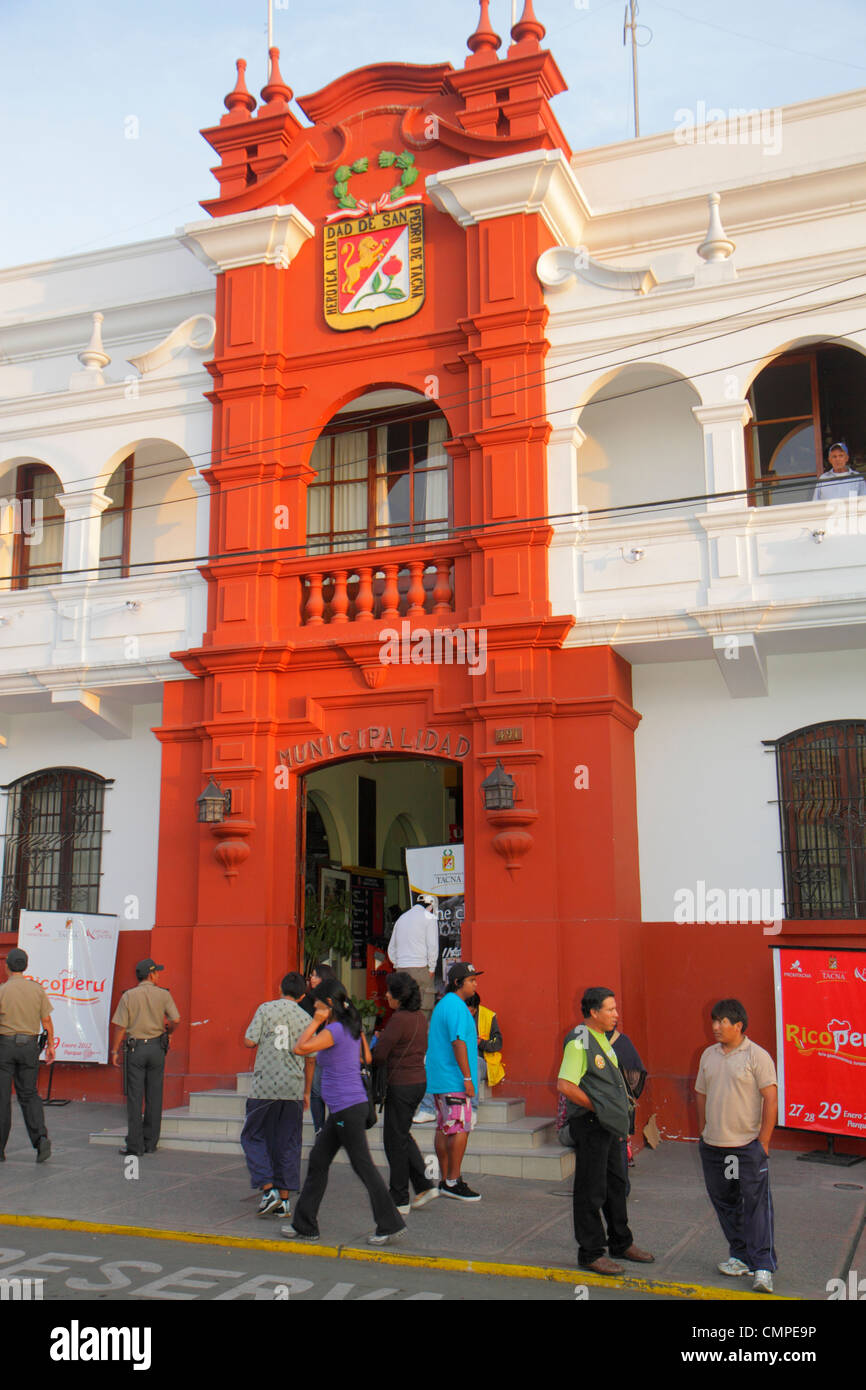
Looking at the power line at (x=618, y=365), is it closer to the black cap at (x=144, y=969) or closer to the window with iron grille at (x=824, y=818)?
the window with iron grille at (x=824, y=818)

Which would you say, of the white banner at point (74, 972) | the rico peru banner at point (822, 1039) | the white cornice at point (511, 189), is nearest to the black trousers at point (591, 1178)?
the rico peru banner at point (822, 1039)

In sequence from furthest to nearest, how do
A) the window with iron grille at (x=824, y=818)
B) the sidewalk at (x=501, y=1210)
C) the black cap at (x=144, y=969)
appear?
the window with iron grille at (x=824, y=818) → the black cap at (x=144, y=969) → the sidewalk at (x=501, y=1210)

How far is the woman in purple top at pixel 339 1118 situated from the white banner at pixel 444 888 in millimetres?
4192

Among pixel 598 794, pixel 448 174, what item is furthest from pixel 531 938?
pixel 448 174

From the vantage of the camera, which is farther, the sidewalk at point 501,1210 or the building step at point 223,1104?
the building step at point 223,1104

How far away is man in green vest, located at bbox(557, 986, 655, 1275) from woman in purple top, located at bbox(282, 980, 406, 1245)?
48.1 inches

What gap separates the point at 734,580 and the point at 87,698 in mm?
6989

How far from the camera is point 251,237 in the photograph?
1370 cm

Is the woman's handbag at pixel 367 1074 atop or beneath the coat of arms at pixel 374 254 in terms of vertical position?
beneath

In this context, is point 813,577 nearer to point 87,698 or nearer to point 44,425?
point 87,698

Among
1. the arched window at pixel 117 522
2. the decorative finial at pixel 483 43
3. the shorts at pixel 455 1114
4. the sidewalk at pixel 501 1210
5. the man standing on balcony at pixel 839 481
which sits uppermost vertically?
the decorative finial at pixel 483 43

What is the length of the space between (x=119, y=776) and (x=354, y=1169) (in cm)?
757

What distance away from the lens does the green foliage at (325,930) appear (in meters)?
14.1
